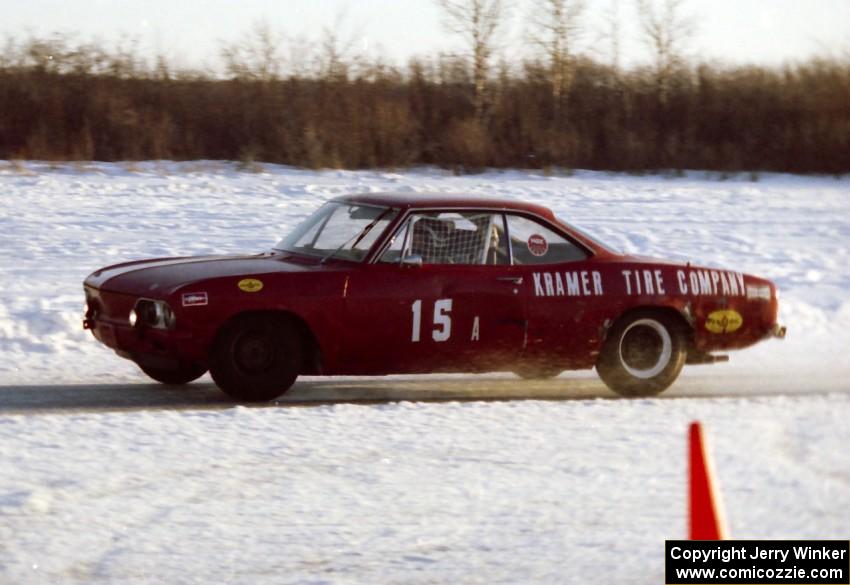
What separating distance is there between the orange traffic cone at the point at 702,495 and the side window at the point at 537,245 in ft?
15.9

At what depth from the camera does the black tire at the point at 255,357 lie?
8922 millimetres

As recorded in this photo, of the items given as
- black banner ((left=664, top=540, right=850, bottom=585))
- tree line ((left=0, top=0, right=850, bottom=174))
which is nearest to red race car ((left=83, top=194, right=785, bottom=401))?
black banner ((left=664, top=540, right=850, bottom=585))

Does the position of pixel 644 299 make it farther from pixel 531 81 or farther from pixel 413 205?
pixel 531 81

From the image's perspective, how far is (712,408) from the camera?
923 centimetres

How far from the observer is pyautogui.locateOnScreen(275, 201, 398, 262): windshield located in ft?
30.8

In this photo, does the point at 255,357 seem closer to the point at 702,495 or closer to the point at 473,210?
the point at 473,210

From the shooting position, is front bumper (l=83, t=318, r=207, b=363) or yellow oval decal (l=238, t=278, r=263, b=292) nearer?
front bumper (l=83, t=318, r=207, b=363)

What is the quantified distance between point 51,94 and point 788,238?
48.0ft

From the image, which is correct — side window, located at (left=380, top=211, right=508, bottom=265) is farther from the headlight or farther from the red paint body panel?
the headlight

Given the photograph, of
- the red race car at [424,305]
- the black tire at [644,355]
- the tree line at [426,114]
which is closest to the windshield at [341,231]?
the red race car at [424,305]

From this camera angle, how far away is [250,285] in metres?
8.84

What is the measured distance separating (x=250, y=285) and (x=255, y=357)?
52 centimetres

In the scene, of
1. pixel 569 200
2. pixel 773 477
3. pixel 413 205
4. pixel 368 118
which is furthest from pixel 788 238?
pixel 773 477

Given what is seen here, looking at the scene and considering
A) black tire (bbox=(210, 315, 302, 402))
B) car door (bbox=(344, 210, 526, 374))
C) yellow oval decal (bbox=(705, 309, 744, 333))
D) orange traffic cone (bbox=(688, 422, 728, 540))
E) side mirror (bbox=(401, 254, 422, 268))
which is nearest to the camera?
orange traffic cone (bbox=(688, 422, 728, 540))
